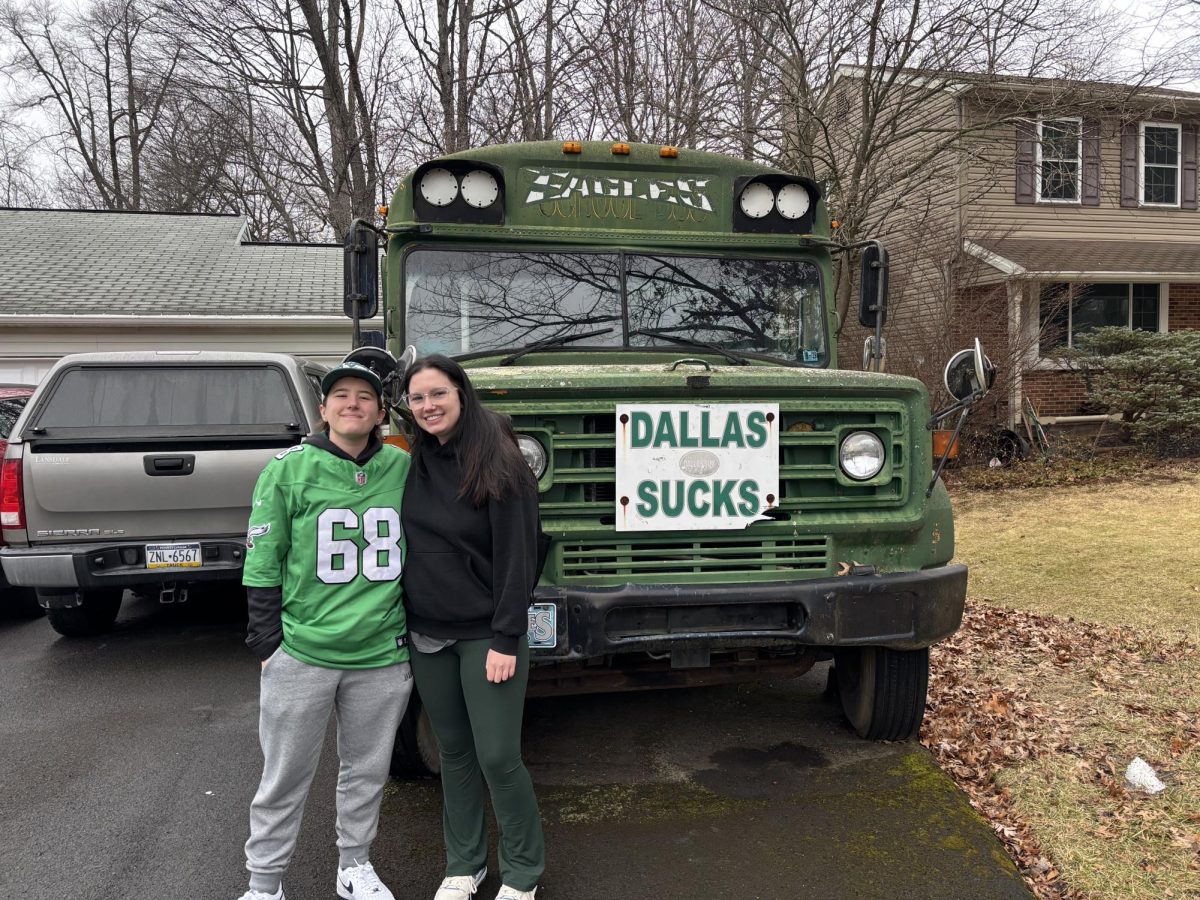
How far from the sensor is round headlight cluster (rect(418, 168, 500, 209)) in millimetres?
4395

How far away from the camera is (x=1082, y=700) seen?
4734 millimetres

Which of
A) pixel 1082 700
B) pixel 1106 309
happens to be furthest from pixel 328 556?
pixel 1106 309

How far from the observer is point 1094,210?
16625 millimetres

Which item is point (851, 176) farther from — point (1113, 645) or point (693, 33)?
point (1113, 645)

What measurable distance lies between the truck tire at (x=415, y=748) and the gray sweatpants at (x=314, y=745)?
0.77m

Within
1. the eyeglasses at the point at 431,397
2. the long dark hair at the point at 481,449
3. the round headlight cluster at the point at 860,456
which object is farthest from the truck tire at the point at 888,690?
the eyeglasses at the point at 431,397

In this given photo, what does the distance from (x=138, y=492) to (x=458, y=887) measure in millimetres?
3648

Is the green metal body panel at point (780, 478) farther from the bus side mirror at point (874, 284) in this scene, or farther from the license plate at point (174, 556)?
the license plate at point (174, 556)

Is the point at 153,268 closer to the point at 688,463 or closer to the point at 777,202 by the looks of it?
the point at 777,202

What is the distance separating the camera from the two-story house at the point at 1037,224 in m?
12.9

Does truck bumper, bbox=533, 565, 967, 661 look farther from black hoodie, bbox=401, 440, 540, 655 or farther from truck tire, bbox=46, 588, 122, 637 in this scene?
truck tire, bbox=46, 588, 122, 637

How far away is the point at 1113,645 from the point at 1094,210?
1352cm

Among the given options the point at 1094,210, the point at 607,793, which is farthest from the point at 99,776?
the point at 1094,210

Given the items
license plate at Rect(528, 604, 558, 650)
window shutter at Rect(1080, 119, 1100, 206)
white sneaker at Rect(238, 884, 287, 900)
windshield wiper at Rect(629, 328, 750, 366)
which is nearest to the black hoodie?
license plate at Rect(528, 604, 558, 650)
